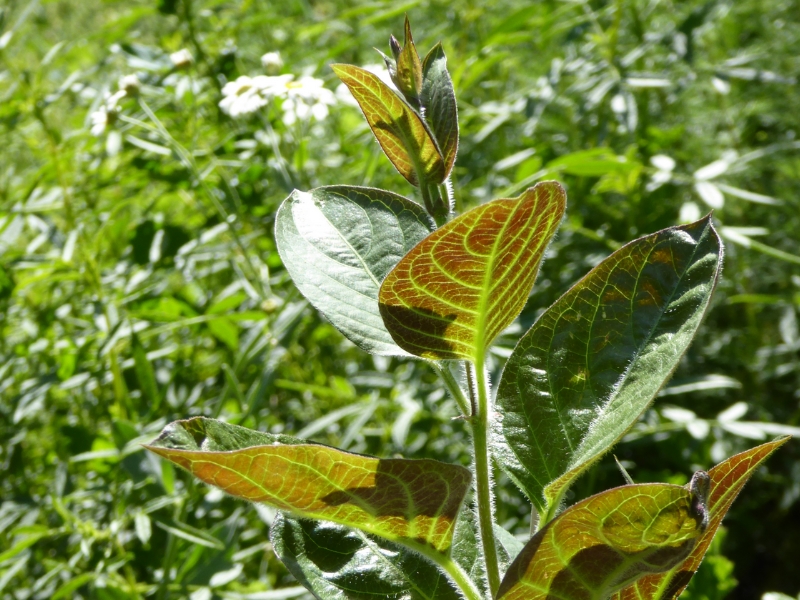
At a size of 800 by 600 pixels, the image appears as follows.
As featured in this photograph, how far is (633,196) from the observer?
139 centimetres

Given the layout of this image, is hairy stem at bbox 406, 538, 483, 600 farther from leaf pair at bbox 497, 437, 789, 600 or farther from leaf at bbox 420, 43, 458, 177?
leaf at bbox 420, 43, 458, 177

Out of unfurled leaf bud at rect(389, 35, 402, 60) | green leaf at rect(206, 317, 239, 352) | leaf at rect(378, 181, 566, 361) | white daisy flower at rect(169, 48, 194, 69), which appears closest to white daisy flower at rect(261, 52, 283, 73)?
white daisy flower at rect(169, 48, 194, 69)

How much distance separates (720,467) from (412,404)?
0.83m

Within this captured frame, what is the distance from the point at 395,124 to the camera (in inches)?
17.5

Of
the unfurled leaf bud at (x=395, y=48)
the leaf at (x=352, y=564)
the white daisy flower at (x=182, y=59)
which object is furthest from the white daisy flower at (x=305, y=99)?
the leaf at (x=352, y=564)

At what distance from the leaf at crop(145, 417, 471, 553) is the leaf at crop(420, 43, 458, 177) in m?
0.17

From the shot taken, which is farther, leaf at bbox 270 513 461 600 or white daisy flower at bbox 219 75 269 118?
white daisy flower at bbox 219 75 269 118

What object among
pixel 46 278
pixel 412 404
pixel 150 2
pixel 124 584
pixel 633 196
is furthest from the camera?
pixel 150 2

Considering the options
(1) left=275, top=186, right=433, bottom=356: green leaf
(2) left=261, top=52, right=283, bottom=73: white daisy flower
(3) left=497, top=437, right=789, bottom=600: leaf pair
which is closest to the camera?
(3) left=497, top=437, right=789, bottom=600: leaf pair

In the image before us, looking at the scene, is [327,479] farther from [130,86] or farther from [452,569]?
[130,86]

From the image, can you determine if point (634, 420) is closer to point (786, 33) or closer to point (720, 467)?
point (720, 467)

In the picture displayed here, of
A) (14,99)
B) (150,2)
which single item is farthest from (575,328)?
(150,2)

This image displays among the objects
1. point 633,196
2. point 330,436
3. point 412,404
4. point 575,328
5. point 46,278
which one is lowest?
point 330,436

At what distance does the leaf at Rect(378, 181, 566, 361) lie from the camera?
366 millimetres
